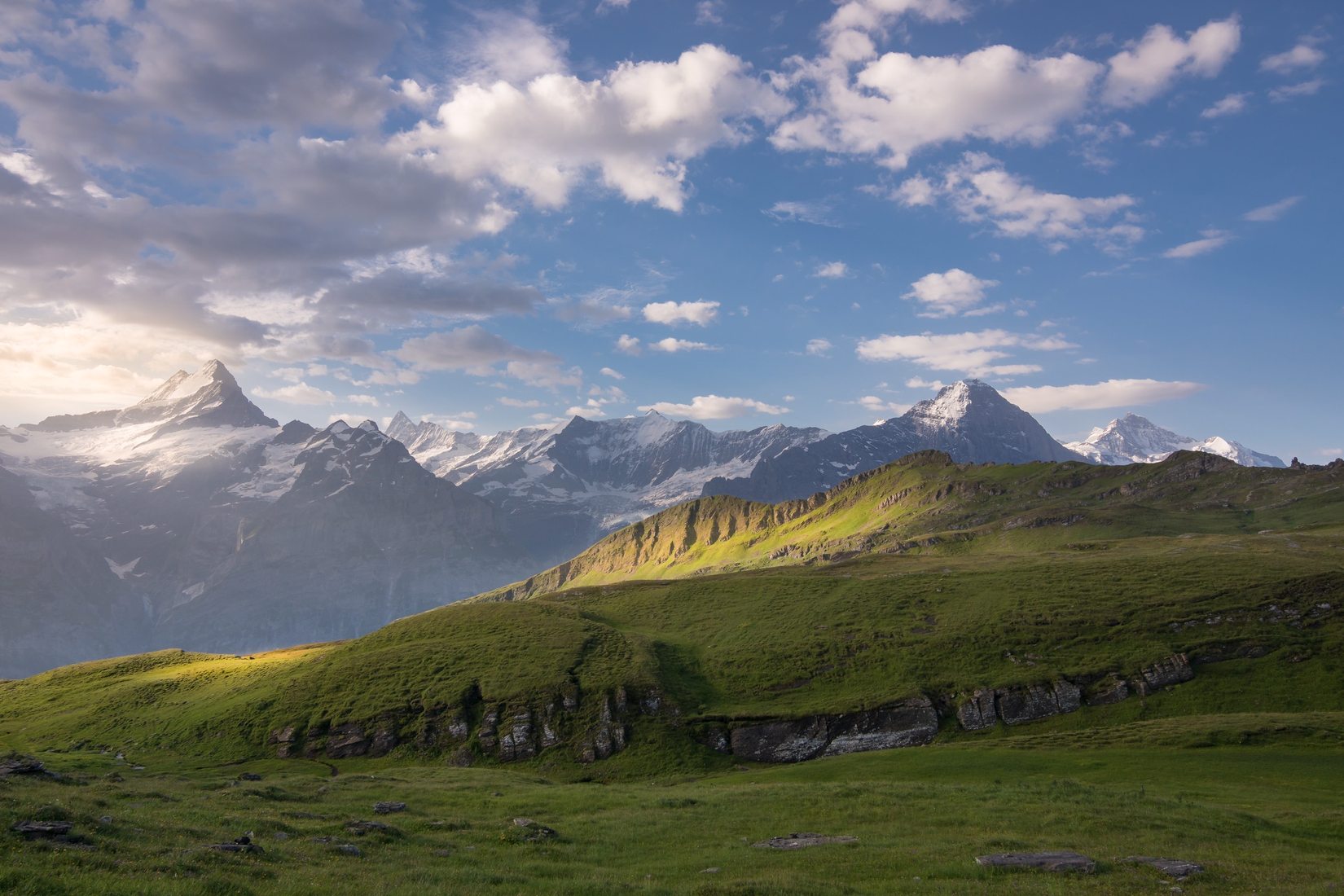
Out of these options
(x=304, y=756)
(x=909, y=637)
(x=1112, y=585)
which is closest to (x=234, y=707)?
(x=304, y=756)

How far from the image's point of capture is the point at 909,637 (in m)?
93.6

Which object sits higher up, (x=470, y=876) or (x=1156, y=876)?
(x=470, y=876)

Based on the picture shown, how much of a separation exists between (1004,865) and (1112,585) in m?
89.1

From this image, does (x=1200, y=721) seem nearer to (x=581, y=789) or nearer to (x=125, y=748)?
(x=581, y=789)

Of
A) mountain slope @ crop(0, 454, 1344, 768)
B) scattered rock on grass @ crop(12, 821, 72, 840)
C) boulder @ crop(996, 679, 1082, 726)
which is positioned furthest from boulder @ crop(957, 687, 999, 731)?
scattered rock on grass @ crop(12, 821, 72, 840)

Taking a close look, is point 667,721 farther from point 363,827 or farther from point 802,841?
point 363,827

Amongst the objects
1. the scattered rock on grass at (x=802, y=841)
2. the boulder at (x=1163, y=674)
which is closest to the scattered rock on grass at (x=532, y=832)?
the scattered rock on grass at (x=802, y=841)

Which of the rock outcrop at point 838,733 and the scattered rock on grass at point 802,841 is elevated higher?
the scattered rock on grass at point 802,841

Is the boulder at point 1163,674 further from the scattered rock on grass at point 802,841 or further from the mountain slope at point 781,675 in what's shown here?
the scattered rock on grass at point 802,841

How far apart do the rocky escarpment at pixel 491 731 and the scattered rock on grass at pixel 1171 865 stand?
57.1 metres

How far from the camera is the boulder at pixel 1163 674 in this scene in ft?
251

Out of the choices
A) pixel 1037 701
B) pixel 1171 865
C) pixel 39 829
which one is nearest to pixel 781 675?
pixel 1037 701

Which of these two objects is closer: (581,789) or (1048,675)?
(581,789)

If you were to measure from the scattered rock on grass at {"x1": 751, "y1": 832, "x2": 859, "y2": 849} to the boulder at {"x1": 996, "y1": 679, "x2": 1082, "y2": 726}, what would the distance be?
51.1 m
